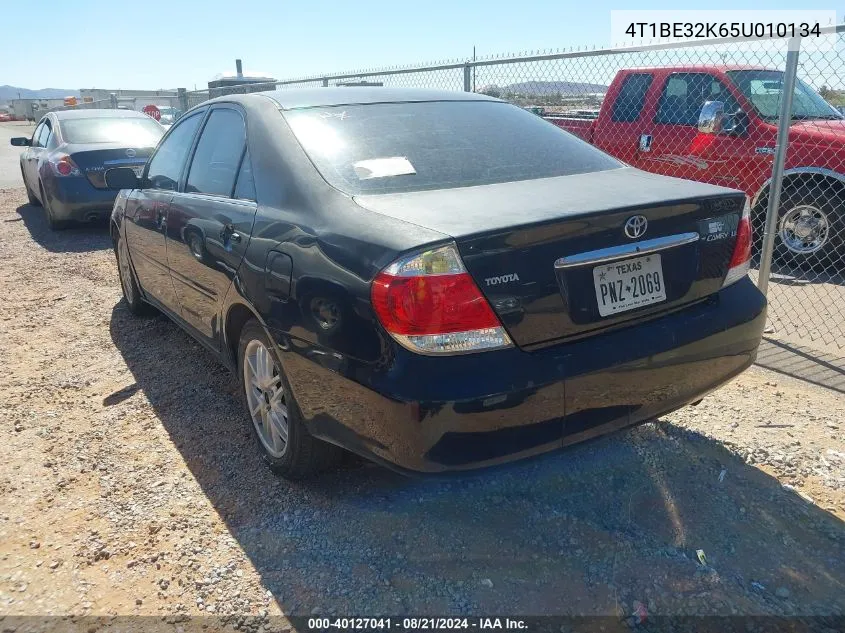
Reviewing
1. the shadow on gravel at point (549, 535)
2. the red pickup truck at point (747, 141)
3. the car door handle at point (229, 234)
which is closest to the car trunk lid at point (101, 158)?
the red pickup truck at point (747, 141)

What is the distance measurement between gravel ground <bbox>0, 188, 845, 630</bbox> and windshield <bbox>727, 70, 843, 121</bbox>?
3472 millimetres

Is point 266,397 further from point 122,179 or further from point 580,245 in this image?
point 122,179

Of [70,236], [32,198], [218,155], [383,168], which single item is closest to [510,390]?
[383,168]

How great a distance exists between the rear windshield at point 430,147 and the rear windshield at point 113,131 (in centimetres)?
664

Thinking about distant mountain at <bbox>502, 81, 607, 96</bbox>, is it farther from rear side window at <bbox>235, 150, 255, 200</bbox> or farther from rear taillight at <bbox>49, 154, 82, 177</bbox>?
rear taillight at <bbox>49, 154, 82, 177</bbox>

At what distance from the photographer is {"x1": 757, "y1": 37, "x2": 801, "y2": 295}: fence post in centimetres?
402

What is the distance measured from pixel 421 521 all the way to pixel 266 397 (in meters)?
0.90

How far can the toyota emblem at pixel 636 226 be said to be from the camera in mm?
2379

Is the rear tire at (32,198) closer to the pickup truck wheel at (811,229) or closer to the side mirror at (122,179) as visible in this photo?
the side mirror at (122,179)

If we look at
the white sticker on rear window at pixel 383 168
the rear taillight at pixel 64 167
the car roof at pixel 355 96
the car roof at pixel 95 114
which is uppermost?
the car roof at pixel 355 96

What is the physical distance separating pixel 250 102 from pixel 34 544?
2134 millimetres

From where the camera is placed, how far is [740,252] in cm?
279

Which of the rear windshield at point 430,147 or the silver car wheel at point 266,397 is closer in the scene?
the rear windshield at point 430,147

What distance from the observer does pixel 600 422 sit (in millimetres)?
2402
